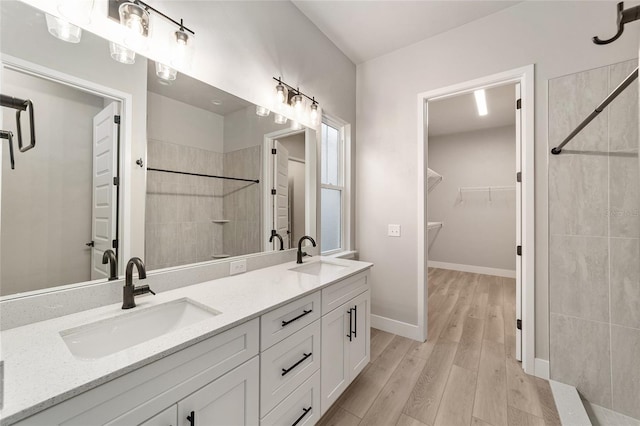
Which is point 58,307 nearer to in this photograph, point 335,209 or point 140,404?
point 140,404

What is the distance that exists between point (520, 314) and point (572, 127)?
1.46 m

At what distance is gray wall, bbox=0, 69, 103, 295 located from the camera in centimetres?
89

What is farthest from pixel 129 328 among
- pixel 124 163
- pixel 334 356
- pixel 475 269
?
pixel 475 269

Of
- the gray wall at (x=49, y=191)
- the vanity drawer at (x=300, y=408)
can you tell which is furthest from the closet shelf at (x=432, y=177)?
the gray wall at (x=49, y=191)

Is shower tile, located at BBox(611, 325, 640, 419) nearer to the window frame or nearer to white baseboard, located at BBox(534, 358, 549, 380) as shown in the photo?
white baseboard, located at BBox(534, 358, 549, 380)

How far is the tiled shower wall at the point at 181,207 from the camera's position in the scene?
4.20 feet

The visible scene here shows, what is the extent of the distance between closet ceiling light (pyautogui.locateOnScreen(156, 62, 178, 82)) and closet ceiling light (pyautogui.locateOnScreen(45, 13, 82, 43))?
294 millimetres

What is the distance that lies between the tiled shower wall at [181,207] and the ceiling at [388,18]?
1.64m

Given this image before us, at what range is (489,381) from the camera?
1.88 m

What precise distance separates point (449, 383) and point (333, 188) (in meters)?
1.88

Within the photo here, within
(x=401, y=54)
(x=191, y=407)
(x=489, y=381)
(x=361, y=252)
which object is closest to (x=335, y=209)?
(x=361, y=252)

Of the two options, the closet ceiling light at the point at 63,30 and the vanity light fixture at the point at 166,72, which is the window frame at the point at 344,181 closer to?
the vanity light fixture at the point at 166,72

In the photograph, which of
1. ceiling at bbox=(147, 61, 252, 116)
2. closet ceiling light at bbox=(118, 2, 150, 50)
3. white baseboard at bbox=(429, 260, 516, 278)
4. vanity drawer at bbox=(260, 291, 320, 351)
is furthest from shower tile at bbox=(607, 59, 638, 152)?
white baseboard at bbox=(429, 260, 516, 278)

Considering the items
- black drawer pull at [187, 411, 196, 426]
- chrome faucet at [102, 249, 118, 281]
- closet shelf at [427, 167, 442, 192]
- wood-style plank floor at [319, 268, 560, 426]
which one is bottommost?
wood-style plank floor at [319, 268, 560, 426]
